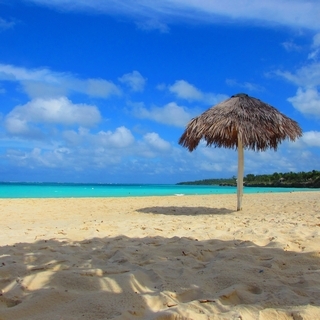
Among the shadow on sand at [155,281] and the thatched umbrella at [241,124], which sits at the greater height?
the thatched umbrella at [241,124]

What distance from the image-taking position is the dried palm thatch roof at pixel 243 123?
8188 mm

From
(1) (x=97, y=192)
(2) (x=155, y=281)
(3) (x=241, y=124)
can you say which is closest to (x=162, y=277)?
(2) (x=155, y=281)

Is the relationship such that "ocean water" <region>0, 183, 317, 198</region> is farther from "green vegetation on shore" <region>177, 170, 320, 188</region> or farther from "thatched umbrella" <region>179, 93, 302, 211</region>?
"thatched umbrella" <region>179, 93, 302, 211</region>

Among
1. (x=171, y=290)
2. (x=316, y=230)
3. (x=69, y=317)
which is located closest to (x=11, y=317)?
(x=69, y=317)

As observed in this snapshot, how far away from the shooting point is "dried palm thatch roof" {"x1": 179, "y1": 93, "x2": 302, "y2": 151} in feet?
26.9

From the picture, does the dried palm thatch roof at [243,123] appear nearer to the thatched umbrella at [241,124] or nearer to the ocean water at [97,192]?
the thatched umbrella at [241,124]

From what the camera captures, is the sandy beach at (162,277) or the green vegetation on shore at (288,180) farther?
the green vegetation on shore at (288,180)

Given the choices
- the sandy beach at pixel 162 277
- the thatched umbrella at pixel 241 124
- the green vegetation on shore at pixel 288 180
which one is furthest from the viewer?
the green vegetation on shore at pixel 288 180

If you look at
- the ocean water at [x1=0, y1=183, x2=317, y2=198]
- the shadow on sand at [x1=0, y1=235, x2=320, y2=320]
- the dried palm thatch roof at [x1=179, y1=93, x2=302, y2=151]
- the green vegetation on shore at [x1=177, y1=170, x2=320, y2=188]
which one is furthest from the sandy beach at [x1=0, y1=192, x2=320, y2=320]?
the green vegetation on shore at [x1=177, y1=170, x2=320, y2=188]

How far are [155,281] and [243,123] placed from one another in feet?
20.2

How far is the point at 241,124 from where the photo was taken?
Result: 321 inches

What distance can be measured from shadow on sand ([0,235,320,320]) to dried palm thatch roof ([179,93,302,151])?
4.63 metres

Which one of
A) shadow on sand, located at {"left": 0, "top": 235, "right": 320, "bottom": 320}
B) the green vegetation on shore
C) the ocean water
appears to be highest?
the green vegetation on shore

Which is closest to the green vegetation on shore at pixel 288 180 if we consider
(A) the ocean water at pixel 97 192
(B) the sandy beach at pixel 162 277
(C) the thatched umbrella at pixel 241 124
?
(A) the ocean water at pixel 97 192
